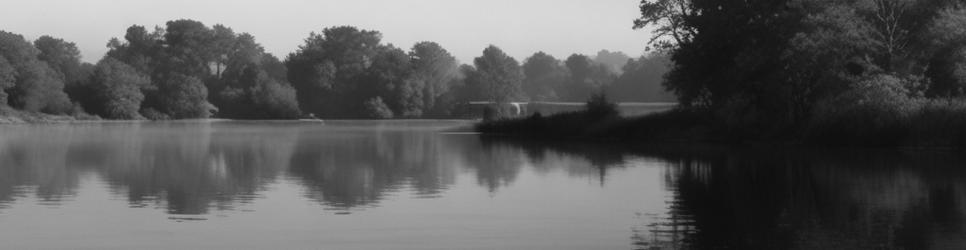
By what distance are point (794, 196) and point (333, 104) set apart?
14974cm

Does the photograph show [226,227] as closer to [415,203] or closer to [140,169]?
[415,203]

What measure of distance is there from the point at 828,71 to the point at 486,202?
33685mm

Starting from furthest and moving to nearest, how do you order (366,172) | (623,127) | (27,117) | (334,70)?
(334,70), (27,117), (623,127), (366,172)

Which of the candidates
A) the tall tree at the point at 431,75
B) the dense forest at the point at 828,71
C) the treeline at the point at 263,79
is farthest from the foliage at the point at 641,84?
the dense forest at the point at 828,71

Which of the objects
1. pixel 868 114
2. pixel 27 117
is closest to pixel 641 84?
pixel 27 117

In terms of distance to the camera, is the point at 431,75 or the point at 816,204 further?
the point at 431,75

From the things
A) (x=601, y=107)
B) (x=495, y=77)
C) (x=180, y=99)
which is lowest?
(x=601, y=107)

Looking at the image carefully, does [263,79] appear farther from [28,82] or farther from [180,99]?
[28,82]

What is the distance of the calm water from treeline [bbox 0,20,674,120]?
104277 millimetres

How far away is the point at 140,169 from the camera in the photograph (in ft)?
125

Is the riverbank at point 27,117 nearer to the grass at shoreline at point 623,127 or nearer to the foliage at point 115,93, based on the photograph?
the foliage at point 115,93

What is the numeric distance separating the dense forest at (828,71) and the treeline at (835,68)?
54mm

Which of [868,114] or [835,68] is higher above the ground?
[835,68]

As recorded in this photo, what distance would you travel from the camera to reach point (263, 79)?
538ft
